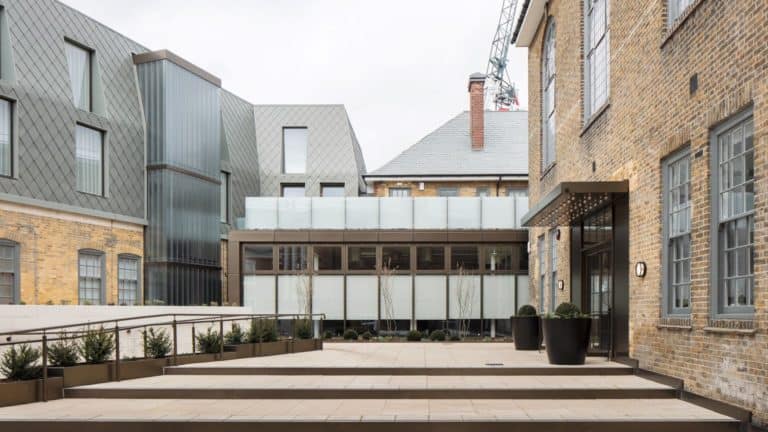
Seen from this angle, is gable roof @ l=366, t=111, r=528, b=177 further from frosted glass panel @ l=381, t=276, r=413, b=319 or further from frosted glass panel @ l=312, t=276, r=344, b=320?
frosted glass panel @ l=312, t=276, r=344, b=320

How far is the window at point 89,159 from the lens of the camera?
20953 millimetres

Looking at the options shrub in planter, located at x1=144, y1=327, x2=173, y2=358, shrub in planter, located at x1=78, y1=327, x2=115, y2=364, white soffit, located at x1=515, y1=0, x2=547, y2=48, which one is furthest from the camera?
white soffit, located at x1=515, y1=0, x2=547, y2=48

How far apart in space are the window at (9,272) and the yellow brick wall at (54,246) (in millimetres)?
114

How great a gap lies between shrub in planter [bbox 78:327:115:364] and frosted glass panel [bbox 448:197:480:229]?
47.0 feet

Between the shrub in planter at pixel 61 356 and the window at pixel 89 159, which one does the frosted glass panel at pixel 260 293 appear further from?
the shrub in planter at pixel 61 356

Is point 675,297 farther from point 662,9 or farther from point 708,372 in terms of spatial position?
point 662,9

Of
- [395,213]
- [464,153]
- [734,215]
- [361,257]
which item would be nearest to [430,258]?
[395,213]

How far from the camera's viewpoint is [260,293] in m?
23.9

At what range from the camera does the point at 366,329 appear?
79.5 ft

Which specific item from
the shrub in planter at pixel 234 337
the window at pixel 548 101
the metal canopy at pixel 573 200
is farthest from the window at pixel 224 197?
the metal canopy at pixel 573 200

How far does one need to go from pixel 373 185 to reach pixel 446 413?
21462 mm

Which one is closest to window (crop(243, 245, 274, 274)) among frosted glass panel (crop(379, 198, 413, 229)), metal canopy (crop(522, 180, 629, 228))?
frosted glass panel (crop(379, 198, 413, 229))

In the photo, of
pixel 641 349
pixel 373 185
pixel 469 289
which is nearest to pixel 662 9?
pixel 641 349

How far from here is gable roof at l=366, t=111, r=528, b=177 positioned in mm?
29375
